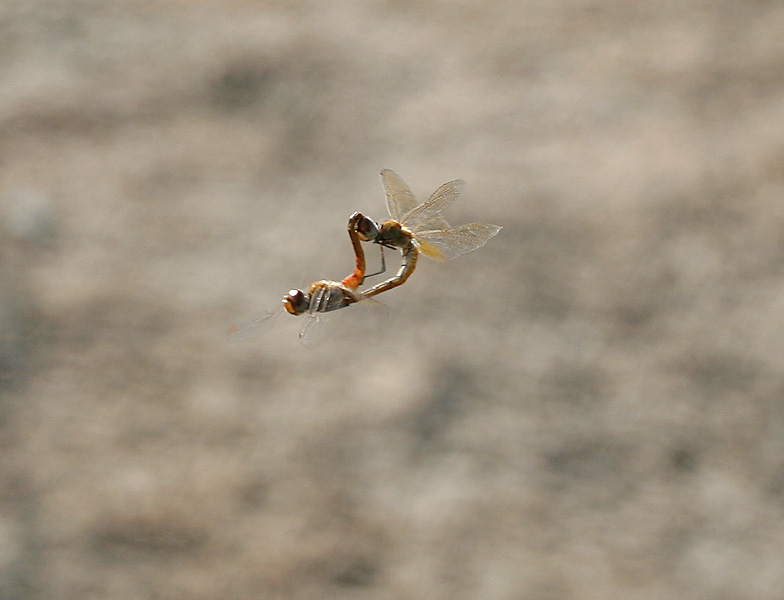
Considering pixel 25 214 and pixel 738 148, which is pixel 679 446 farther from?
pixel 25 214

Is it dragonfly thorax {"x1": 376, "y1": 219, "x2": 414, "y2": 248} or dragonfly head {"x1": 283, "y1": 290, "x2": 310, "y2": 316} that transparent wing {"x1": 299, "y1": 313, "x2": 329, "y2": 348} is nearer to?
dragonfly head {"x1": 283, "y1": 290, "x2": 310, "y2": 316}

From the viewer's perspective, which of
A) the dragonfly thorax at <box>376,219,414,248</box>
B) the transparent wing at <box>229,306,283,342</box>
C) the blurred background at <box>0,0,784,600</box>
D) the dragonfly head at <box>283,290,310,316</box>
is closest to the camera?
the transparent wing at <box>229,306,283,342</box>

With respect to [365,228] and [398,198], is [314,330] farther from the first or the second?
[398,198]

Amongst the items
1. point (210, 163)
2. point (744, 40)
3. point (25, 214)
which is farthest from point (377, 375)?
point (744, 40)

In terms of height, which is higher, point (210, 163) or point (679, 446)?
point (210, 163)

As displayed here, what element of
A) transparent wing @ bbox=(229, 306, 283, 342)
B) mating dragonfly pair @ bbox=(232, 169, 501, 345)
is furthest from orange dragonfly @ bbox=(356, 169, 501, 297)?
transparent wing @ bbox=(229, 306, 283, 342)

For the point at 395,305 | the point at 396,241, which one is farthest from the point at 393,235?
the point at 395,305

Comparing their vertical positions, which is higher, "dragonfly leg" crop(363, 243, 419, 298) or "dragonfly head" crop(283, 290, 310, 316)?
"dragonfly leg" crop(363, 243, 419, 298)
